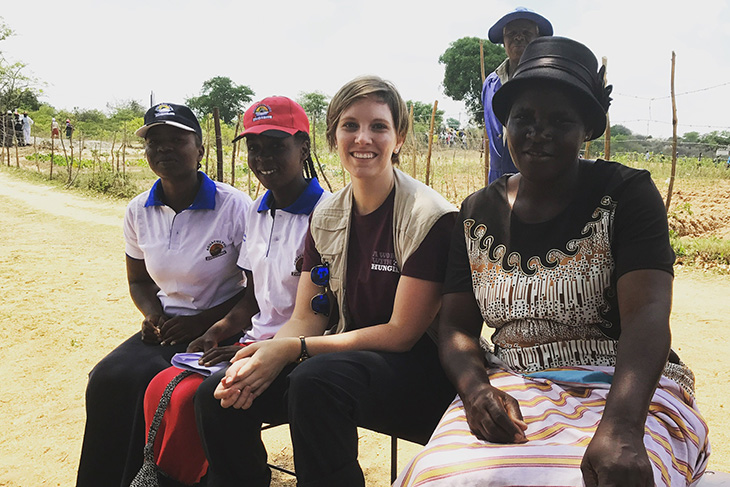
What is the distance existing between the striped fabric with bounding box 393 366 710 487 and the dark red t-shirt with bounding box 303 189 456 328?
1.57 feet

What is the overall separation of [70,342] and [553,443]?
4611mm

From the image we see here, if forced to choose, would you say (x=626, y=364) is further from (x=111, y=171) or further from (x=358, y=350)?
(x=111, y=171)

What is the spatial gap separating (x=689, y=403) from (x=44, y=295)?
6.31 metres

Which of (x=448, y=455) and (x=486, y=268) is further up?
(x=486, y=268)

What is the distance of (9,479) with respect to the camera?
296 centimetres

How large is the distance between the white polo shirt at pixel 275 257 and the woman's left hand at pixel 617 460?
1377mm

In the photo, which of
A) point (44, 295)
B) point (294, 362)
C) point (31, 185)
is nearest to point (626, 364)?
point (294, 362)

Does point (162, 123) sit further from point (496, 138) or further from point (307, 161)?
point (496, 138)

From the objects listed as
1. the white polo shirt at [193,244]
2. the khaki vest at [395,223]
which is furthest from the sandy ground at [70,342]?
the khaki vest at [395,223]

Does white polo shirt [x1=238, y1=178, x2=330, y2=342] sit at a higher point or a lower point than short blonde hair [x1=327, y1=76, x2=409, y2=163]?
lower

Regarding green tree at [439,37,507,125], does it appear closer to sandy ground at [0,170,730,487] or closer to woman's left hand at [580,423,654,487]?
sandy ground at [0,170,730,487]

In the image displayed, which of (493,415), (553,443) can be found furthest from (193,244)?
(553,443)

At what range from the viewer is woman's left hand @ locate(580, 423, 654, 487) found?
1268 mm

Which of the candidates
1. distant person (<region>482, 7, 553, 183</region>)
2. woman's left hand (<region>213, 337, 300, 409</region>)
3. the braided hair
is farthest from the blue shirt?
woman's left hand (<region>213, 337, 300, 409</region>)
